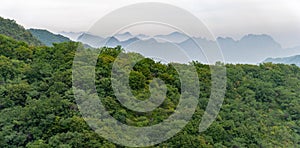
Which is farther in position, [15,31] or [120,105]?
[15,31]

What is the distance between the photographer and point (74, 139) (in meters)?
12.4

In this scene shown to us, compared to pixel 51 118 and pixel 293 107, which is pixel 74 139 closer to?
pixel 51 118

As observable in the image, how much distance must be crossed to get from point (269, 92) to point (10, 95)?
1039cm

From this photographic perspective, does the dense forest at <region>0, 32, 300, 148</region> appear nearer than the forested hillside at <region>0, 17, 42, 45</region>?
Yes

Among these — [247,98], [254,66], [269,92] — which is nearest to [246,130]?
[247,98]

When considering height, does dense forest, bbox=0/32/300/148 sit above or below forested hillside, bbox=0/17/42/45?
below

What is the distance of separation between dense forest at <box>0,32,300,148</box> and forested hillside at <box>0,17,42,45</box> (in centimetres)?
1924

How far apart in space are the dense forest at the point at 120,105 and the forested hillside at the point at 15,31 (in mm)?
19240

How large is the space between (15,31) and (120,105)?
2605 centimetres

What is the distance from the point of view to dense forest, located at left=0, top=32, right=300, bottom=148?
13.2 metres

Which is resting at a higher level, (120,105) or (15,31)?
(15,31)

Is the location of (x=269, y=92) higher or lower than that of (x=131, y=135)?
higher

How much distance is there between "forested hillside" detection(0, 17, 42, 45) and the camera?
3640 cm

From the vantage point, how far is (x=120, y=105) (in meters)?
14.2
